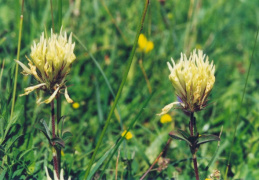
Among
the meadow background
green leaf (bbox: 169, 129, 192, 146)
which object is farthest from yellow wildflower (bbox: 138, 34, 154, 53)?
green leaf (bbox: 169, 129, 192, 146)

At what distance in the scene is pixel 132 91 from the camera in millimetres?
2650

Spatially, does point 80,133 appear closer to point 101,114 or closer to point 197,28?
point 101,114

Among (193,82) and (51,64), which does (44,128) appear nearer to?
(51,64)

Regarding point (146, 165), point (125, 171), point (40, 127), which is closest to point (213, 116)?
point (146, 165)

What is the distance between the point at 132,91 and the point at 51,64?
140cm

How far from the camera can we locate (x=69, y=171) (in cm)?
165

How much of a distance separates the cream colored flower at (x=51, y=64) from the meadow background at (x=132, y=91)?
0.38 meters

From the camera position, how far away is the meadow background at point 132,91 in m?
1.76

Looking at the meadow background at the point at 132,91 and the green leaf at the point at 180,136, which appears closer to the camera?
the green leaf at the point at 180,136

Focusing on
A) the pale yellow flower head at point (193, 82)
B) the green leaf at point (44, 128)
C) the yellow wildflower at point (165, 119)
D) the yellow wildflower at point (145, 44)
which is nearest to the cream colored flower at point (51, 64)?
the green leaf at point (44, 128)

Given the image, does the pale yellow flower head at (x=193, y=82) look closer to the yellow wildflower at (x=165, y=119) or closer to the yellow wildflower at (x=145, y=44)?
the yellow wildflower at (x=165, y=119)

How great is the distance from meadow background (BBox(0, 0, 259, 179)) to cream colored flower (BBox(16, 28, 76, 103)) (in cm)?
38

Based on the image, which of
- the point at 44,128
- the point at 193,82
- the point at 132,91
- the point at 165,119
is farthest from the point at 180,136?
the point at 132,91

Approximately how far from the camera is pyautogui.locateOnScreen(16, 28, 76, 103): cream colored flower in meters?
1.28
